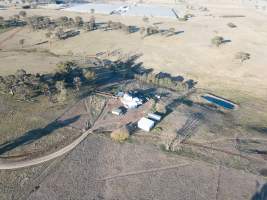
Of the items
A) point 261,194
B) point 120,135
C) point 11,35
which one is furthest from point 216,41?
point 11,35

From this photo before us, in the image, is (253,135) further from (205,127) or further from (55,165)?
(55,165)

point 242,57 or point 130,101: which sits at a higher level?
point 242,57

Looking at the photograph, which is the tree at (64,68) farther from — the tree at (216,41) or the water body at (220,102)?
the tree at (216,41)

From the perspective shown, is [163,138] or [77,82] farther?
[77,82]

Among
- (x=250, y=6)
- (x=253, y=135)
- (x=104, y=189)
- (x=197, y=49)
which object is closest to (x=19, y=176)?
(x=104, y=189)

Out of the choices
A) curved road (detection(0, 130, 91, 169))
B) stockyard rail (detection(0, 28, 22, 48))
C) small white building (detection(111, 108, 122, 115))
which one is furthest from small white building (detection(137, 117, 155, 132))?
stockyard rail (detection(0, 28, 22, 48))

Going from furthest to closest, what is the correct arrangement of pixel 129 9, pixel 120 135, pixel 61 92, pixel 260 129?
pixel 129 9 < pixel 61 92 < pixel 260 129 < pixel 120 135

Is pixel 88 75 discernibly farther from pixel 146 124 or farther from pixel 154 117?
pixel 146 124
